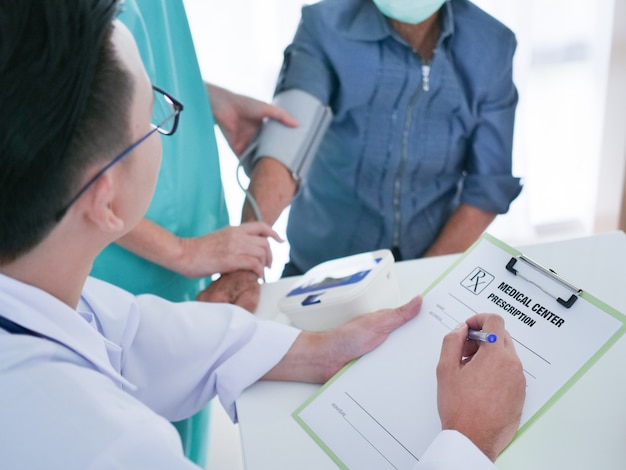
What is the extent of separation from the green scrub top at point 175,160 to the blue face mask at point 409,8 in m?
0.37

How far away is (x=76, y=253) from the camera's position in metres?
0.66

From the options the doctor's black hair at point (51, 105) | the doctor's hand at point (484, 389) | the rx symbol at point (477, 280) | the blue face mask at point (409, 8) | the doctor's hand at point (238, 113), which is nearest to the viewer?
the doctor's black hair at point (51, 105)

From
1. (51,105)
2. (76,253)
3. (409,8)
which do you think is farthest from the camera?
(409,8)

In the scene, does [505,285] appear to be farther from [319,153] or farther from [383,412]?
[319,153]

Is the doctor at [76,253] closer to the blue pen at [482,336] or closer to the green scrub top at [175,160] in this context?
the blue pen at [482,336]

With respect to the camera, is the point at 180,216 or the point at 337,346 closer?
the point at 337,346

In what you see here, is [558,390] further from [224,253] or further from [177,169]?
[177,169]

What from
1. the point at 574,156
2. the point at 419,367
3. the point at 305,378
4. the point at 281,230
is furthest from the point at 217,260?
the point at 574,156

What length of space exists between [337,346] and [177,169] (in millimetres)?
449

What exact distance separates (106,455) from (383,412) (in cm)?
34

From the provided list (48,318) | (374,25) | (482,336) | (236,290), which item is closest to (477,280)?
(482,336)

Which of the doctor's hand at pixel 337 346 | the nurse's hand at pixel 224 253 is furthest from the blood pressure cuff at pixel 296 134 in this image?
the doctor's hand at pixel 337 346

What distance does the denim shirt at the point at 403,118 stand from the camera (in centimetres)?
126

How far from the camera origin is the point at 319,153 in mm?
1420
